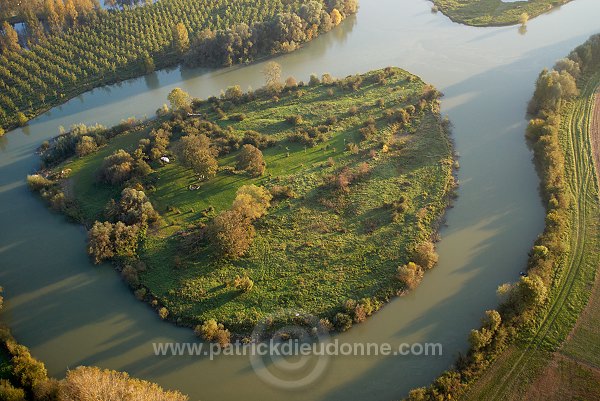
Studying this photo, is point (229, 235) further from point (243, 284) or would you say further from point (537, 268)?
point (537, 268)

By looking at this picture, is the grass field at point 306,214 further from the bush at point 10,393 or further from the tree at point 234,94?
the bush at point 10,393

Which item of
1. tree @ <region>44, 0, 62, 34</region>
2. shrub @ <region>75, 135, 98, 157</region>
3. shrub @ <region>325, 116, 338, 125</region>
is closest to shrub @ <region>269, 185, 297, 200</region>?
shrub @ <region>325, 116, 338, 125</region>

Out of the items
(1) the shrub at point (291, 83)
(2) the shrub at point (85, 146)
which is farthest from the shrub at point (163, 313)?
(1) the shrub at point (291, 83)

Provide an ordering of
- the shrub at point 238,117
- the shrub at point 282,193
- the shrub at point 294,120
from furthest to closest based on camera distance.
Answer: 1. the shrub at point 238,117
2. the shrub at point 294,120
3. the shrub at point 282,193

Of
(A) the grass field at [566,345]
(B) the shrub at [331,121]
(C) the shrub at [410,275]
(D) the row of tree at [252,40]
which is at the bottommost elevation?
(A) the grass field at [566,345]

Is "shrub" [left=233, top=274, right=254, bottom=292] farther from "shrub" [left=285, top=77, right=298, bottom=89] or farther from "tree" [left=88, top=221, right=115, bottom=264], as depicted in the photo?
"shrub" [left=285, top=77, right=298, bottom=89]

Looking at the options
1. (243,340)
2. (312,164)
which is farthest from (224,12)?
(243,340)

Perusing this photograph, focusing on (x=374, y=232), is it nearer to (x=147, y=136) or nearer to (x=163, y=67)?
(x=147, y=136)
